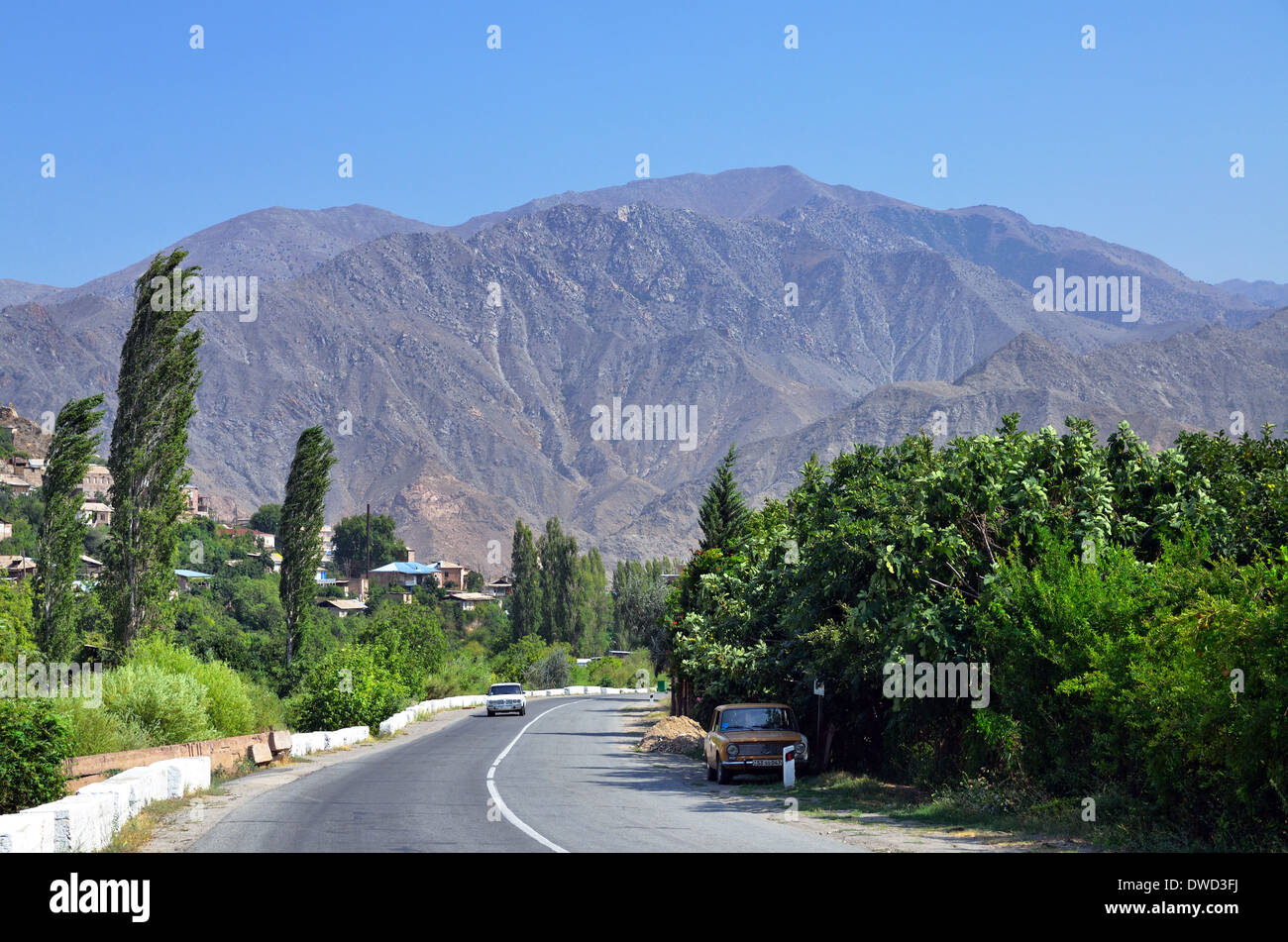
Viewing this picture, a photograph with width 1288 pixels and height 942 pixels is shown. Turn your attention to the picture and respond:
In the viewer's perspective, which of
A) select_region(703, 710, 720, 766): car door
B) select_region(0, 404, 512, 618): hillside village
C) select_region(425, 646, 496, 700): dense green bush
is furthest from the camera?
select_region(0, 404, 512, 618): hillside village

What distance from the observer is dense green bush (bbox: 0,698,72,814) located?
1435cm

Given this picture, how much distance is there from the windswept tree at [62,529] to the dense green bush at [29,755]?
2520cm

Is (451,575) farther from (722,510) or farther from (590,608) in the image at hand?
(722,510)

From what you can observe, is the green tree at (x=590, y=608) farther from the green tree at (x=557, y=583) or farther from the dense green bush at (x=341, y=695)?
the dense green bush at (x=341, y=695)

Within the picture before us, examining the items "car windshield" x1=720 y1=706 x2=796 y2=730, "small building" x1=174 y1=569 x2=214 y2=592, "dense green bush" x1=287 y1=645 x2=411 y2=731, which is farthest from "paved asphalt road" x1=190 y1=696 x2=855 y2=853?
"small building" x1=174 y1=569 x2=214 y2=592

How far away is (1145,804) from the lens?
46.1 ft

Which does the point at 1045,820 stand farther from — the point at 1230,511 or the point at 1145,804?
the point at 1230,511

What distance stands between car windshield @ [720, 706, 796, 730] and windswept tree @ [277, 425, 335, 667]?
128 ft

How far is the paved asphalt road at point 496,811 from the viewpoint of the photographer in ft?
44.3

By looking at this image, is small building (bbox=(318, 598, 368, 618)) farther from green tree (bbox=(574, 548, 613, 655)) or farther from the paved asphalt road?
the paved asphalt road

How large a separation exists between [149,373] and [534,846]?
110ft

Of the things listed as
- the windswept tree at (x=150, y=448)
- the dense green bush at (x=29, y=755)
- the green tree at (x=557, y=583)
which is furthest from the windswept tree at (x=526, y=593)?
the dense green bush at (x=29, y=755)

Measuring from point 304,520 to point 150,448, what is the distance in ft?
74.1
